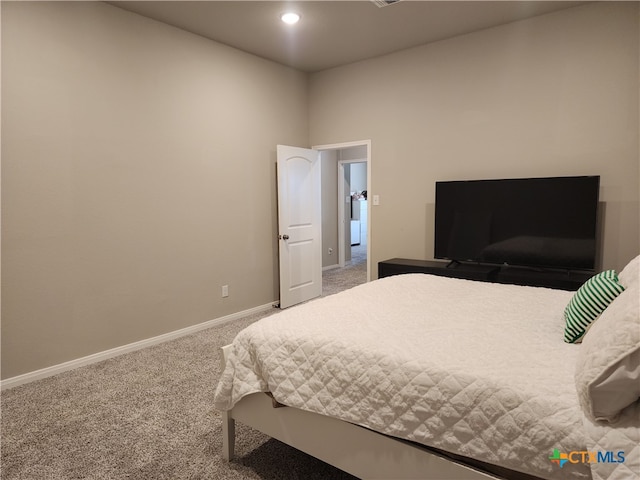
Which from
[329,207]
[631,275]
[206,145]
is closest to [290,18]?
[206,145]

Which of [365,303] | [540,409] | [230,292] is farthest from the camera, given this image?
[230,292]

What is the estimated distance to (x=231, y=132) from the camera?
426 cm

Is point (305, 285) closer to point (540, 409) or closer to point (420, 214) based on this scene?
point (420, 214)

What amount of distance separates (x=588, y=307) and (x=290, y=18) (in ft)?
10.5

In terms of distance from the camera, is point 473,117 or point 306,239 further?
point 306,239

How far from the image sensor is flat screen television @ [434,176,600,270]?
11.2 feet

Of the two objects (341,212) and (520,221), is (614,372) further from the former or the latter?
(341,212)

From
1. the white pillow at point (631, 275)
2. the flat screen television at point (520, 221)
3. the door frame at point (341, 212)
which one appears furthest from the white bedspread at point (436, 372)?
the door frame at point (341, 212)

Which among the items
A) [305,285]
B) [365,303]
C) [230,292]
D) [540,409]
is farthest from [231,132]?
[540,409]

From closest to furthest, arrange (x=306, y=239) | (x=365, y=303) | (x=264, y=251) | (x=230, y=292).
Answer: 1. (x=365, y=303)
2. (x=230, y=292)
3. (x=264, y=251)
4. (x=306, y=239)

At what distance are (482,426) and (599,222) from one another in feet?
9.86

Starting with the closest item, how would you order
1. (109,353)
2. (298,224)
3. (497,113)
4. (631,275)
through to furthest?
(631,275)
(109,353)
(497,113)
(298,224)

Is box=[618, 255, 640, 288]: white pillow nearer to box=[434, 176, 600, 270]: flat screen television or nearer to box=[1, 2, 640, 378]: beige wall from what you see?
box=[434, 176, 600, 270]: flat screen television

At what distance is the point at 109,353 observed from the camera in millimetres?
3354
